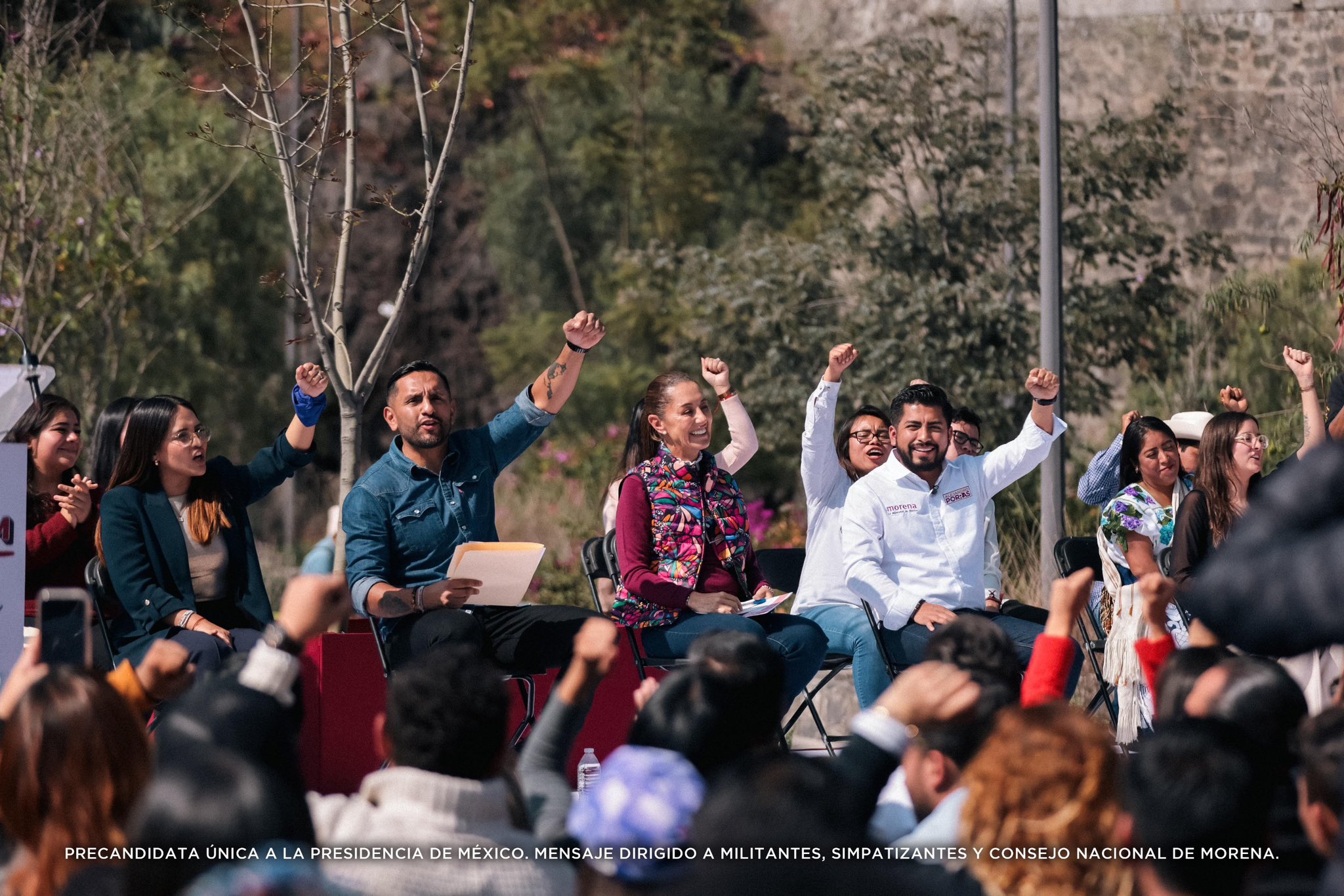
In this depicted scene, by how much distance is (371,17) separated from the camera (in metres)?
6.61

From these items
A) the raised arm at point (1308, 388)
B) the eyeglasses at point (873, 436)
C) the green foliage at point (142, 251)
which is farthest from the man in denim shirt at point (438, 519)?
the green foliage at point (142, 251)

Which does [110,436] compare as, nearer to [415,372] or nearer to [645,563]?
[415,372]

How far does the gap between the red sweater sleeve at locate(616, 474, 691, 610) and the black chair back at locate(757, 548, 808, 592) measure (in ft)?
3.38

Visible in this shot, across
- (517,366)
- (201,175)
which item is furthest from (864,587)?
(517,366)

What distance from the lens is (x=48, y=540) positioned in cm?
575

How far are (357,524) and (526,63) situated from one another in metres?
17.0

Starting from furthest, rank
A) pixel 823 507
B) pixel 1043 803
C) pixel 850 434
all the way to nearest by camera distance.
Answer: pixel 850 434 → pixel 823 507 → pixel 1043 803

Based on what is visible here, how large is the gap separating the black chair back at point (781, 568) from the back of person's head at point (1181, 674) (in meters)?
3.15

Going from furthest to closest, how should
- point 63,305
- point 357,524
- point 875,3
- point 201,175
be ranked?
point 875,3 → point 201,175 → point 63,305 → point 357,524

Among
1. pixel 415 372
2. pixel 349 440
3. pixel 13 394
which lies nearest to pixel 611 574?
pixel 415 372

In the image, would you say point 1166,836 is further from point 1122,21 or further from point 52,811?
point 1122,21

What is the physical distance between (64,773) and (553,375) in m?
3.47

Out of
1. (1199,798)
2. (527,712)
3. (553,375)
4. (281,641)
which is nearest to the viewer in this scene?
(1199,798)

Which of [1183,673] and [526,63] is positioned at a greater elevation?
[526,63]
